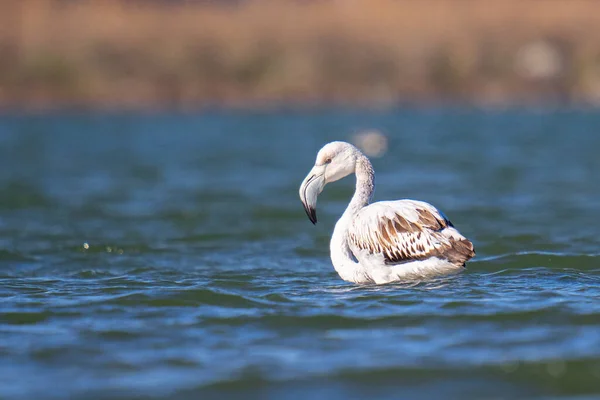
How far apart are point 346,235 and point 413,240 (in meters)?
0.76

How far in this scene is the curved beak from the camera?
31.6 ft

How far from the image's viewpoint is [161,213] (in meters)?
17.5

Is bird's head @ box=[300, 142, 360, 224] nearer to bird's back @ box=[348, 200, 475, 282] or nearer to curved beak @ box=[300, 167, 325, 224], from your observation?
curved beak @ box=[300, 167, 325, 224]

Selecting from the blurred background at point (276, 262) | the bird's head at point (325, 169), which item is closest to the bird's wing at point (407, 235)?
the blurred background at point (276, 262)

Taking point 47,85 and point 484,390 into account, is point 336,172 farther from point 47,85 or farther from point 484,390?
point 47,85

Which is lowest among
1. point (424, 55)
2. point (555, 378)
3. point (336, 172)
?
point (555, 378)

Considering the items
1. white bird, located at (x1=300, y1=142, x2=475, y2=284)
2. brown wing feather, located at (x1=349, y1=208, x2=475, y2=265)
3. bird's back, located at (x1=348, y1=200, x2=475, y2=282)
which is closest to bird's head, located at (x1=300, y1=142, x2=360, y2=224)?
white bird, located at (x1=300, y1=142, x2=475, y2=284)

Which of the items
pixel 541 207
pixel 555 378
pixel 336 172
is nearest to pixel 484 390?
pixel 555 378

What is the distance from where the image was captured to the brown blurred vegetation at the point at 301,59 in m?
62.8

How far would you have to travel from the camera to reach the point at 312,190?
382 inches

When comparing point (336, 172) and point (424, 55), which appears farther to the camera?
point (424, 55)

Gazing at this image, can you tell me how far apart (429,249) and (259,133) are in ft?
110

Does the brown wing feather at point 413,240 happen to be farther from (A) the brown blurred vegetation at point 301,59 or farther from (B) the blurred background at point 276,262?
(A) the brown blurred vegetation at point 301,59

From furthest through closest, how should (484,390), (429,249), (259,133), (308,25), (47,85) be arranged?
(308,25)
(47,85)
(259,133)
(429,249)
(484,390)
